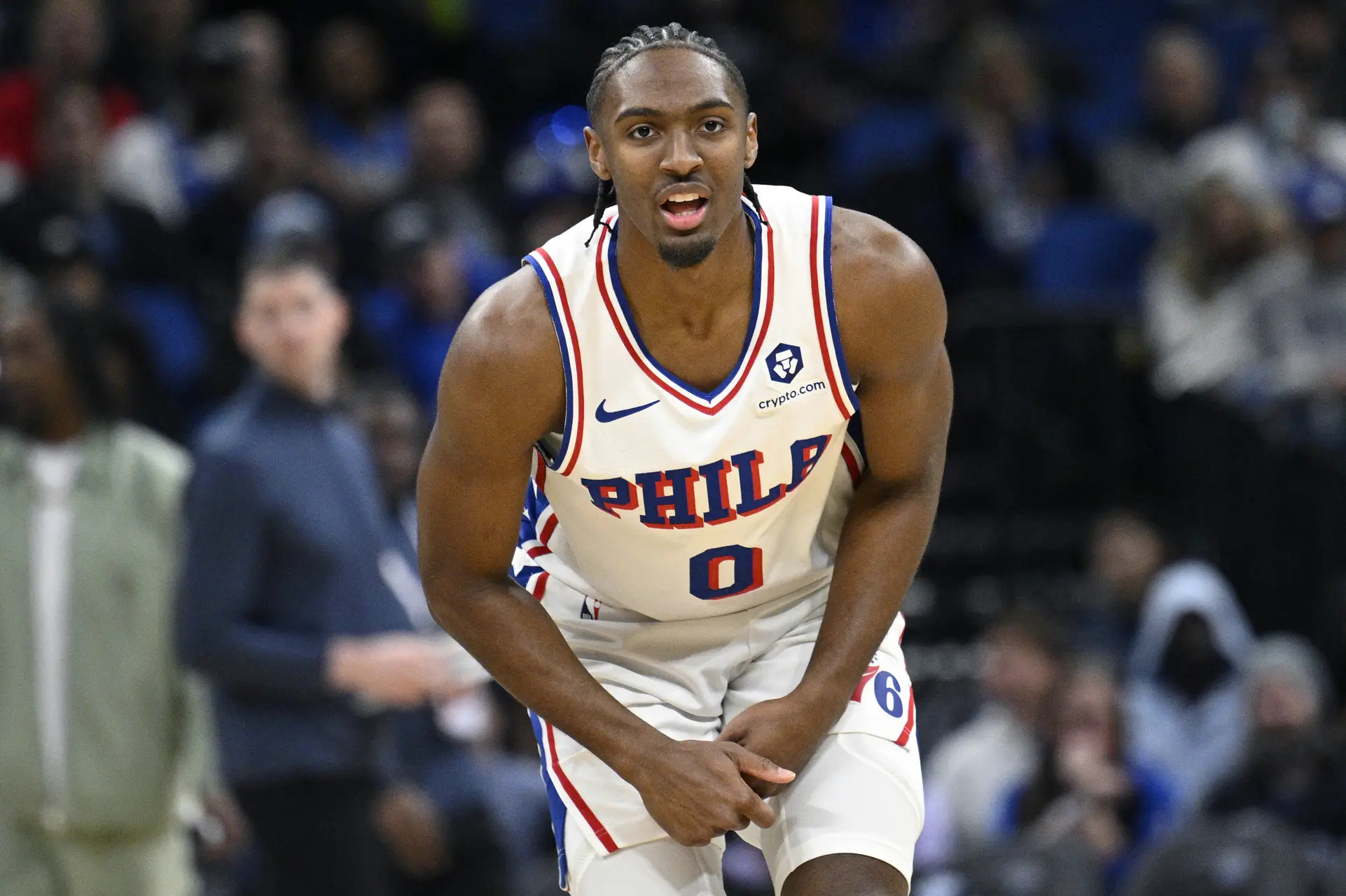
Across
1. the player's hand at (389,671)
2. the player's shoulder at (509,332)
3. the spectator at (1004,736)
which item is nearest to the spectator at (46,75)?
the player's hand at (389,671)

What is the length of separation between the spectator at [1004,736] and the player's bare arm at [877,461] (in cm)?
395

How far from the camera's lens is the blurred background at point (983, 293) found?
720cm

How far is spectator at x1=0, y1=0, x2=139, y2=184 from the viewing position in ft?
29.9

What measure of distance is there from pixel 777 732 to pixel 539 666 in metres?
0.44

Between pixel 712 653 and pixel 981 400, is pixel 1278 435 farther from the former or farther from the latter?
pixel 712 653

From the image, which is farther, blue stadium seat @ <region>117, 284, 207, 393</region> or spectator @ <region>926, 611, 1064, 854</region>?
blue stadium seat @ <region>117, 284, 207, 393</region>

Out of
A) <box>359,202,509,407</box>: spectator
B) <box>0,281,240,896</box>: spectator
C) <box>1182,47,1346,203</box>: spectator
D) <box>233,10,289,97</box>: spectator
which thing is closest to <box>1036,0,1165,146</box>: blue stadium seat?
<box>1182,47,1346,203</box>: spectator

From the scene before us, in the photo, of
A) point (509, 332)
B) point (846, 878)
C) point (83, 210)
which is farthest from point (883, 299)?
point (83, 210)

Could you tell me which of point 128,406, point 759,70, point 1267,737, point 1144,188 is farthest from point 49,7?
point 1267,737

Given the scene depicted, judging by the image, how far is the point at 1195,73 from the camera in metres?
10.1

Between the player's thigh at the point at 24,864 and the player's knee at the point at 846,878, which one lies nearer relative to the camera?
the player's knee at the point at 846,878

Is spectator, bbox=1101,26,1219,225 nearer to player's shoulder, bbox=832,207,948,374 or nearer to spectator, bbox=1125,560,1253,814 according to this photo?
spectator, bbox=1125,560,1253,814

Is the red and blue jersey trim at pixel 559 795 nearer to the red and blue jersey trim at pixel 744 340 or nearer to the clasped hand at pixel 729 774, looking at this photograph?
the clasped hand at pixel 729 774

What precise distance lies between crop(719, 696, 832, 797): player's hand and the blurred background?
277 cm
